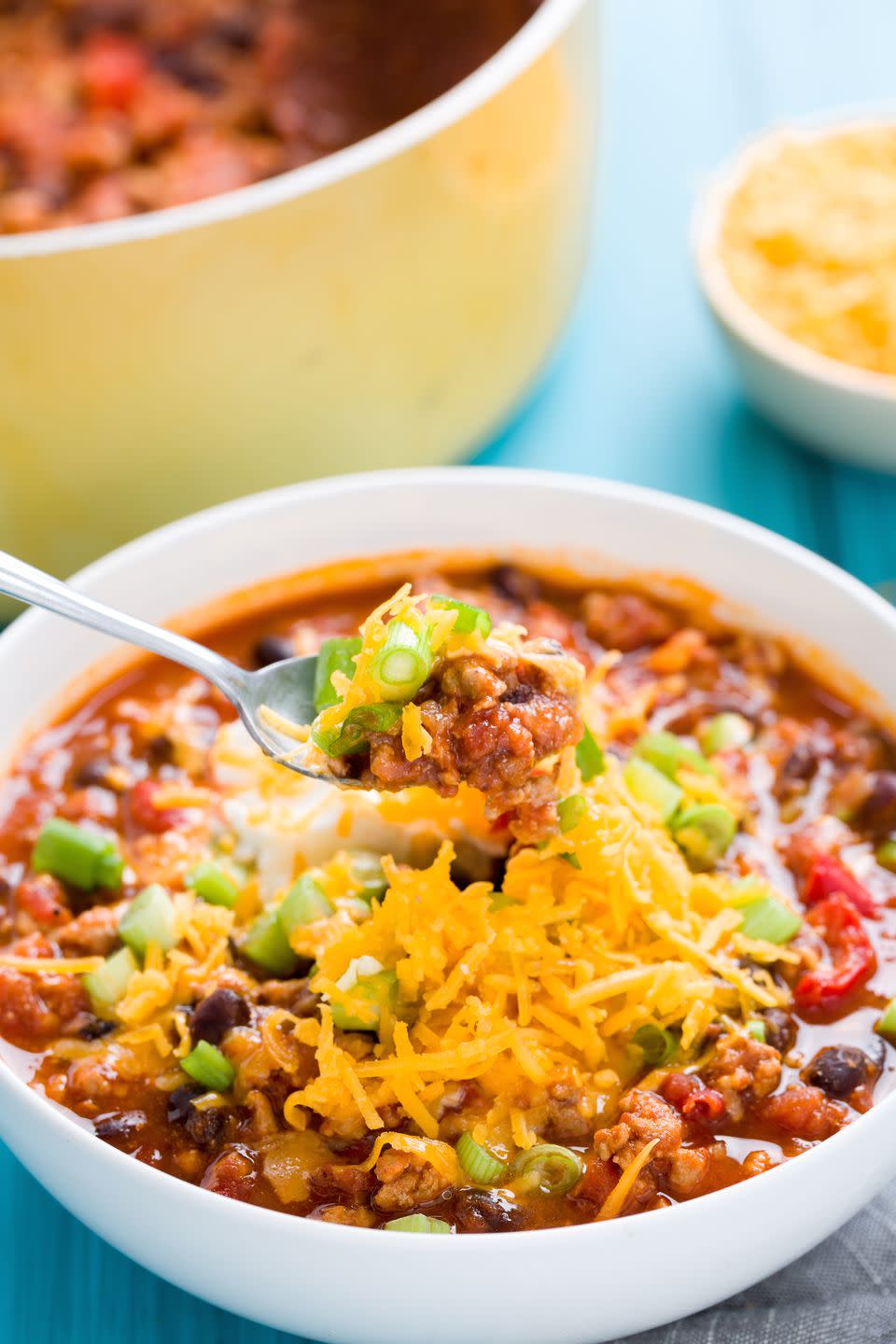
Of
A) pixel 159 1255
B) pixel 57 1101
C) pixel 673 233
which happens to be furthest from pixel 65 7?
pixel 159 1255

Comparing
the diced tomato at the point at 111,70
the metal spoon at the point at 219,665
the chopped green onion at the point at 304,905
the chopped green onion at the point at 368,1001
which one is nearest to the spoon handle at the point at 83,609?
the metal spoon at the point at 219,665

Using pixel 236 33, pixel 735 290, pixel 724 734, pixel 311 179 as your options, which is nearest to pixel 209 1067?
pixel 724 734

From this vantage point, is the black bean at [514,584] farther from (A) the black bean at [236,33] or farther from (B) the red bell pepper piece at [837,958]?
(A) the black bean at [236,33]

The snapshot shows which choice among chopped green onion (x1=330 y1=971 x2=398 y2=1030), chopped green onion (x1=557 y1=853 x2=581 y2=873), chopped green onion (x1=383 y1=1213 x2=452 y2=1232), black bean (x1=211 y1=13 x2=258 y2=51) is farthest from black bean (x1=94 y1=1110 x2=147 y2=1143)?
black bean (x1=211 y1=13 x2=258 y2=51)

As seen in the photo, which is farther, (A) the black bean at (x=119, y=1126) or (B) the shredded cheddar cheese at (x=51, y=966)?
(B) the shredded cheddar cheese at (x=51, y=966)

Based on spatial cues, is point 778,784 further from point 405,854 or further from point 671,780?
point 405,854

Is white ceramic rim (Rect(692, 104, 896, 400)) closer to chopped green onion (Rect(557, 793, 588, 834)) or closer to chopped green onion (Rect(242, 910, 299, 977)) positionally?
chopped green onion (Rect(557, 793, 588, 834))
